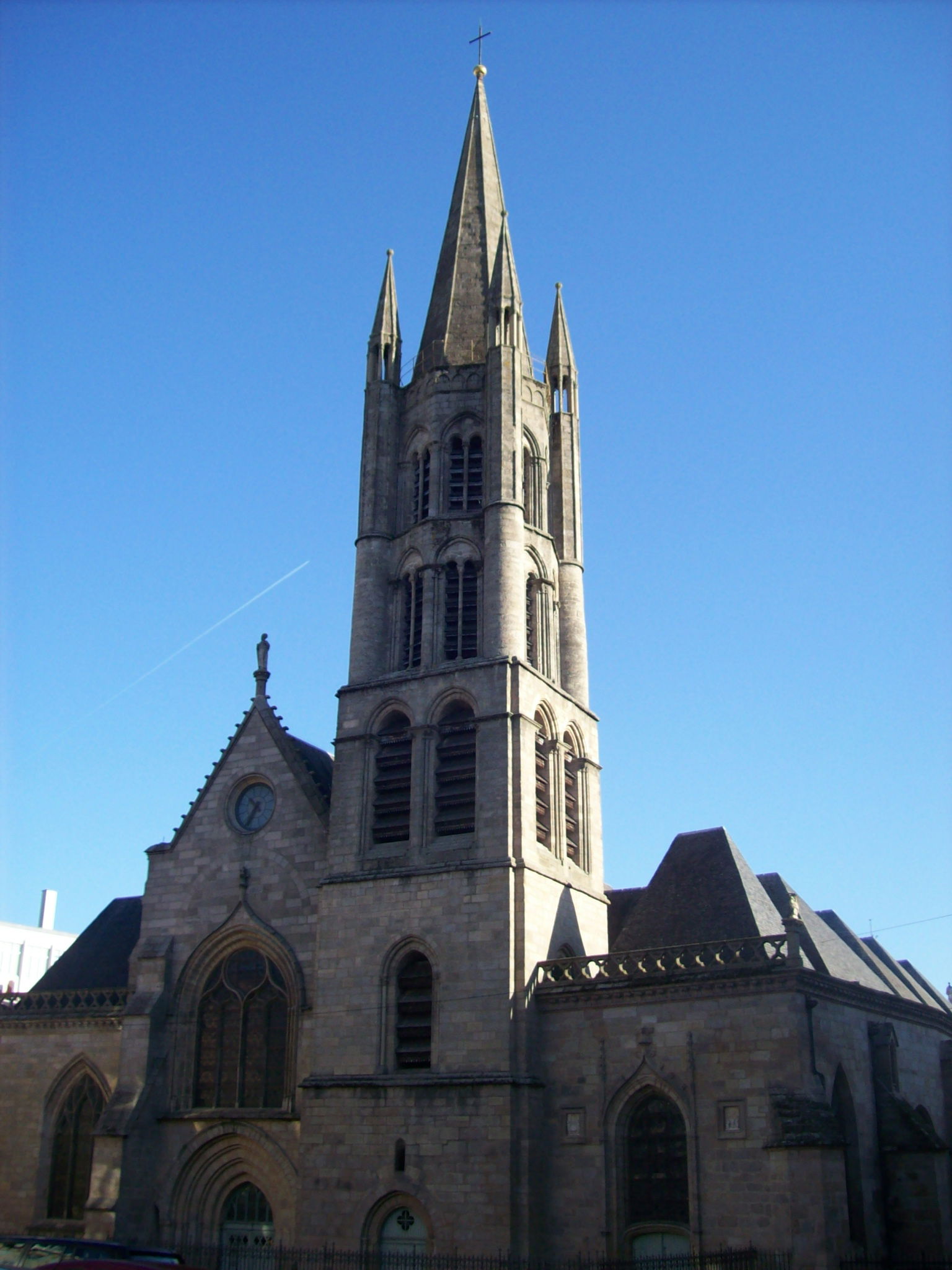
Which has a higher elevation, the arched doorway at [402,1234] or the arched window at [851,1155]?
the arched window at [851,1155]

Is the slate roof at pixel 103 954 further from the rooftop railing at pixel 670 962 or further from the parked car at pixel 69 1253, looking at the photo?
the rooftop railing at pixel 670 962

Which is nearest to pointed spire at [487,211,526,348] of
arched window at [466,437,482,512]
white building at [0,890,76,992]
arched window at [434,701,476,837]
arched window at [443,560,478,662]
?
arched window at [466,437,482,512]

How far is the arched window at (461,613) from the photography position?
31.3m

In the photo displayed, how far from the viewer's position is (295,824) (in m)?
31.2

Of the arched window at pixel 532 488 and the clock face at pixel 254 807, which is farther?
the arched window at pixel 532 488

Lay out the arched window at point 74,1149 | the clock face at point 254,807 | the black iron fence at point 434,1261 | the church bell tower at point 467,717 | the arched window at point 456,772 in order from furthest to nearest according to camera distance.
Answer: the clock face at point 254,807 → the arched window at point 74,1149 → the arched window at point 456,772 → the church bell tower at point 467,717 → the black iron fence at point 434,1261

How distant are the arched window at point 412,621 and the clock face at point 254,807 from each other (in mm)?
4781

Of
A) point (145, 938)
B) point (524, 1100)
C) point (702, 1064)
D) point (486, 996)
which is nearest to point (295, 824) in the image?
point (145, 938)

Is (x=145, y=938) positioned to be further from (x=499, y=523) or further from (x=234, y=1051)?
(x=499, y=523)

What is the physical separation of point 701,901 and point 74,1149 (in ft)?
55.6

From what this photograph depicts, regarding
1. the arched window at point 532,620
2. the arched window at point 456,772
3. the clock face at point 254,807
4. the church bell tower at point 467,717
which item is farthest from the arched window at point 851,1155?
the clock face at point 254,807

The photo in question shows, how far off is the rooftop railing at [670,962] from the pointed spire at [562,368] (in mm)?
16721

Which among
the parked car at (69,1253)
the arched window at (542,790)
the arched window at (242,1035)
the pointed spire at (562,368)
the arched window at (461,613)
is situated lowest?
the parked car at (69,1253)

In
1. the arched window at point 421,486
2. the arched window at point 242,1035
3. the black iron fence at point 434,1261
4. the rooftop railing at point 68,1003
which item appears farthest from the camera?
the arched window at point 421,486
